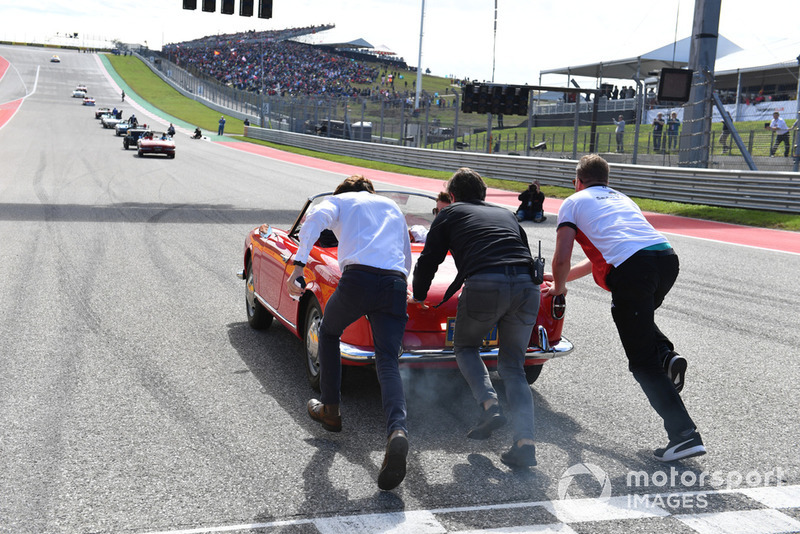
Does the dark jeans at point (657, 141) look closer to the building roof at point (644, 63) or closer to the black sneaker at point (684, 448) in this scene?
the building roof at point (644, 63)

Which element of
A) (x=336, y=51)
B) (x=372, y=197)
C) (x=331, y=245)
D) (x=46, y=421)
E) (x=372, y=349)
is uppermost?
(x=336, y=51)

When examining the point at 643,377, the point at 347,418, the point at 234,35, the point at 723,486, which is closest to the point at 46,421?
the point at 347,418

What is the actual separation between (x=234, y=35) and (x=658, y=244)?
490 feet

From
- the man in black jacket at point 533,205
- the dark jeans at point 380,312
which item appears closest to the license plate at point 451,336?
the dark jeans at point 380,312

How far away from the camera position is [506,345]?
4660 millimetres

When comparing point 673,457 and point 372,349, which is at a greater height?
point 372,349

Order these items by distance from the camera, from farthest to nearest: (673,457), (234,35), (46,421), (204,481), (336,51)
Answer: (234,35)
(336,51)
(46,421)
(673,457)
(204,481)

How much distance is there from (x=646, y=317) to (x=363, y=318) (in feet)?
5.54

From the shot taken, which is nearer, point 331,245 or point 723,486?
point 723,486

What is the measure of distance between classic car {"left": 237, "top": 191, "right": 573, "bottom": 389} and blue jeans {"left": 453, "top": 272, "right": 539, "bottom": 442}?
35 centimetres

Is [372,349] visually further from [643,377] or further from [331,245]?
[643,377]

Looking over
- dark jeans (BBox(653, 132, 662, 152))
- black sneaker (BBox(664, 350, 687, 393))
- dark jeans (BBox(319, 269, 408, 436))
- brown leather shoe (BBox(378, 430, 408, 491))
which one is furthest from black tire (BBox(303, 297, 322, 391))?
dark jeans (BBox(653, 132, 662, 152))

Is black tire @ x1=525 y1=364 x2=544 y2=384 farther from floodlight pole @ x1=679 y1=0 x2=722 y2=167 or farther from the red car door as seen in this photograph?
floodlight pole @ x1=679 y1=0 x2=722 y2=167

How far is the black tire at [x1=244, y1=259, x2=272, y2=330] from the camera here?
7078mm
